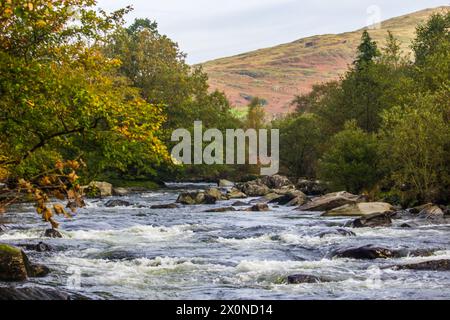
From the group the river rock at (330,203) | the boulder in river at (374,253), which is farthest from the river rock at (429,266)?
the river rock at (330,203)

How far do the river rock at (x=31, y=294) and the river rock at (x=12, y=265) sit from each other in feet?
9.00

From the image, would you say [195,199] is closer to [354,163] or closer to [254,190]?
[254,190]

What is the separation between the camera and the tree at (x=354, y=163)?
168 ft

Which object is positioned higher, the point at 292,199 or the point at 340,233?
the point at 340,233

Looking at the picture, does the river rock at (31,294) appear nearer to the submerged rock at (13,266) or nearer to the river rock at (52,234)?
the submerged rock at (13,266)

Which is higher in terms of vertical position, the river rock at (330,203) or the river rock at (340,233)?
the river rock at (340,233)

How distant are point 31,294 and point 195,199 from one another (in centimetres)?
3408

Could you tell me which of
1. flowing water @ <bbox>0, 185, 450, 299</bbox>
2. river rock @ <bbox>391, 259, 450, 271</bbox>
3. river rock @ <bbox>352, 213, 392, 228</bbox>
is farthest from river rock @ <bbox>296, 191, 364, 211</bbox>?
river rock @ <bbox>391, 259, 450, 271</bbox>

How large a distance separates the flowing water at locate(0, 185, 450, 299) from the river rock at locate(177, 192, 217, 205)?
10.5 metres

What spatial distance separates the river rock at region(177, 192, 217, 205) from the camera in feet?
160

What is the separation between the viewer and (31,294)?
1526cm

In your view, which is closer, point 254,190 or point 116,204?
point 116,204

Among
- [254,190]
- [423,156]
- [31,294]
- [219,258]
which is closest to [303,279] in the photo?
[219,258]
